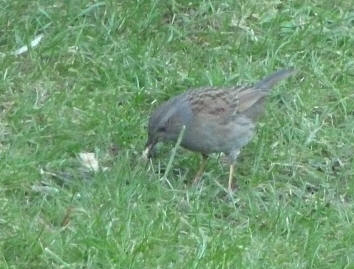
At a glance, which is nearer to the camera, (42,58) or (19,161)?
(19,161)

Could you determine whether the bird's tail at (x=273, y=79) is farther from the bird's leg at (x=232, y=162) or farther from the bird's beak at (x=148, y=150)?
the bird's beak at (x=148, y=150)

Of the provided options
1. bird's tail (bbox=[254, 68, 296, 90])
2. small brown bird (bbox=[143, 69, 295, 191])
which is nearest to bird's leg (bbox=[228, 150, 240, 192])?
small brown bird (bbox=[143, 69, 295, 191])

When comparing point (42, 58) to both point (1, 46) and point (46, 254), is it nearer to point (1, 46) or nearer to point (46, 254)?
point (1, 46)

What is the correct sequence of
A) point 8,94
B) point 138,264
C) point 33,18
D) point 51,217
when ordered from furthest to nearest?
1. point 33,18
2. point 8,94
3. point 51,217
4. point 138,264

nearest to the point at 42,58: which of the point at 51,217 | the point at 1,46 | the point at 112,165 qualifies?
the point at 1,46

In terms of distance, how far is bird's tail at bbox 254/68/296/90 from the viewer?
8.14 m

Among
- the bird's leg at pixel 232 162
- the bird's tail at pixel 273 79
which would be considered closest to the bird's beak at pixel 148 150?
the bird's leg at pixel 232 162

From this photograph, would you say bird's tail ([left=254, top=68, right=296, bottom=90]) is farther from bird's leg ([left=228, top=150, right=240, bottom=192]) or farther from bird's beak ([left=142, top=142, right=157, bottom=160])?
bird's beak ([left=142, top=142, right=157, bottom=160])

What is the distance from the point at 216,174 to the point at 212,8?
177cm

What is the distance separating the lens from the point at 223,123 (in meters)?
7.82

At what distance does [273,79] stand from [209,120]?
61cm

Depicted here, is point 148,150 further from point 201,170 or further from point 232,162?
point 232,162

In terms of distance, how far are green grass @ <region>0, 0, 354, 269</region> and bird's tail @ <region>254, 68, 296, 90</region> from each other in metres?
0.21

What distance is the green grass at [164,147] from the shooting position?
22.3 feet
